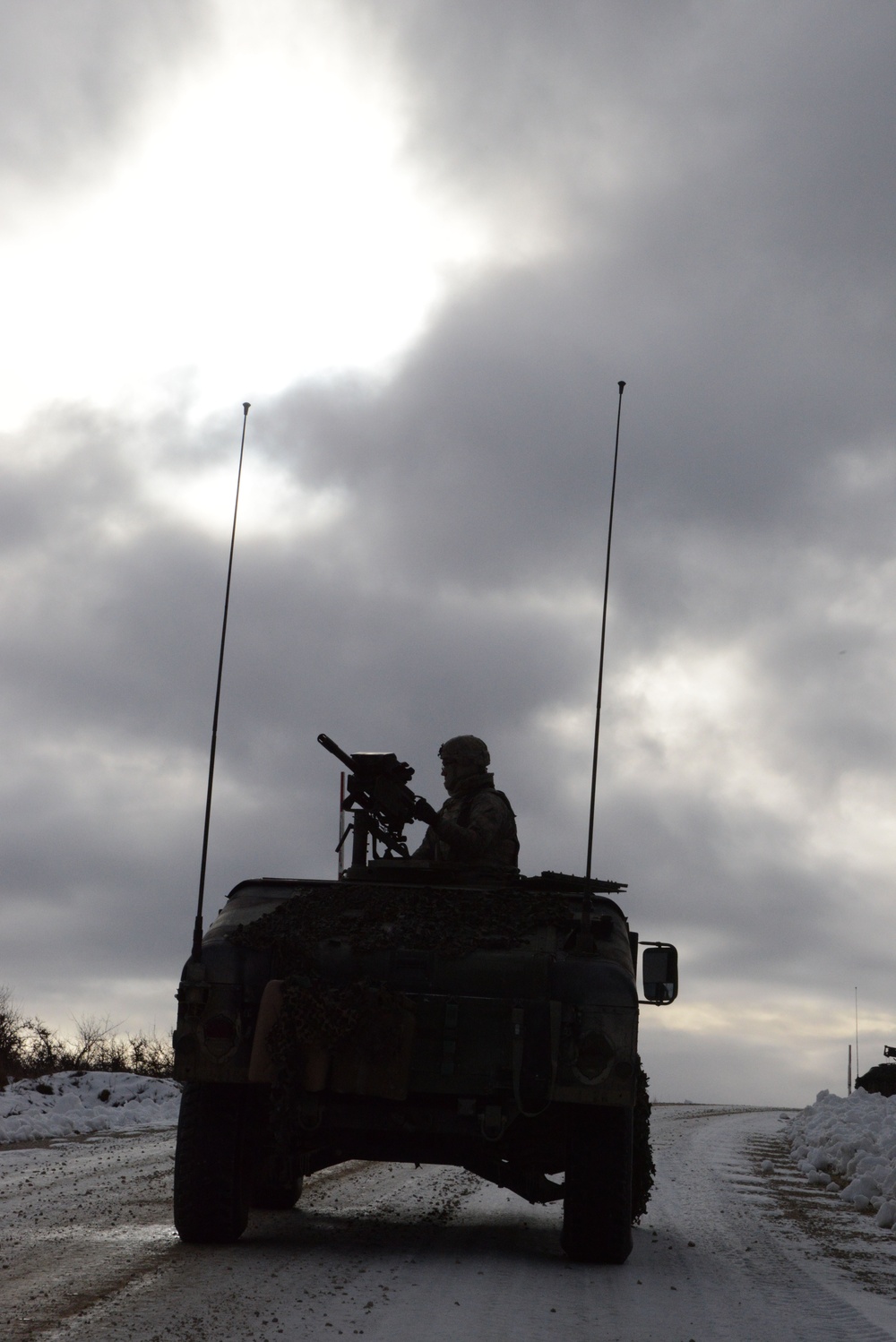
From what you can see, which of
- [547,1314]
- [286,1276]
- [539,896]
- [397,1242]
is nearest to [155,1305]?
[286,1276]

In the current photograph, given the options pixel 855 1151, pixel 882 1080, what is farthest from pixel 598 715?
pixel 882 1080

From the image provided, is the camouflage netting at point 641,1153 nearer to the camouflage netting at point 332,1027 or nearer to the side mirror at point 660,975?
the side mirror at point 660,975

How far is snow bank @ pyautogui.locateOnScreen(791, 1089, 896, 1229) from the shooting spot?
521 inches

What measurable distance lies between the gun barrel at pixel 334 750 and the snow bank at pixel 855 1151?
515 cm

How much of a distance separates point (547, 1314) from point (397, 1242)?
2.42 m

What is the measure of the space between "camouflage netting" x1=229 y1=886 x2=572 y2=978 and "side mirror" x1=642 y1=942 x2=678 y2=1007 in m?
0.75

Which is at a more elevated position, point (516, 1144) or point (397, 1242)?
point (516, 1144)

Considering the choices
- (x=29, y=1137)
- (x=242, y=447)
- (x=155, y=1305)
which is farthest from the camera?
(x=29, y=1137)

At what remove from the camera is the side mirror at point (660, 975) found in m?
9.52

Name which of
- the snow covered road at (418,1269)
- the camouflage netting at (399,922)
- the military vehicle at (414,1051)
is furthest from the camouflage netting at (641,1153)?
the camouflage netting at (399,922)

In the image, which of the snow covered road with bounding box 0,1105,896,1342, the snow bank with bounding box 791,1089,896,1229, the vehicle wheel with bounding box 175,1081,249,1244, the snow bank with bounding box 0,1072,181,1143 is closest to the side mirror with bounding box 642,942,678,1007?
the snow covered road with bounding box 0,1105,896,1342

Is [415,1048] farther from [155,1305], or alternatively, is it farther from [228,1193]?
[155,1305]

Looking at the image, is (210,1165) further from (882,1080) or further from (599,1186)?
(882,1080)

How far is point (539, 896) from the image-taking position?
9.26 metres
